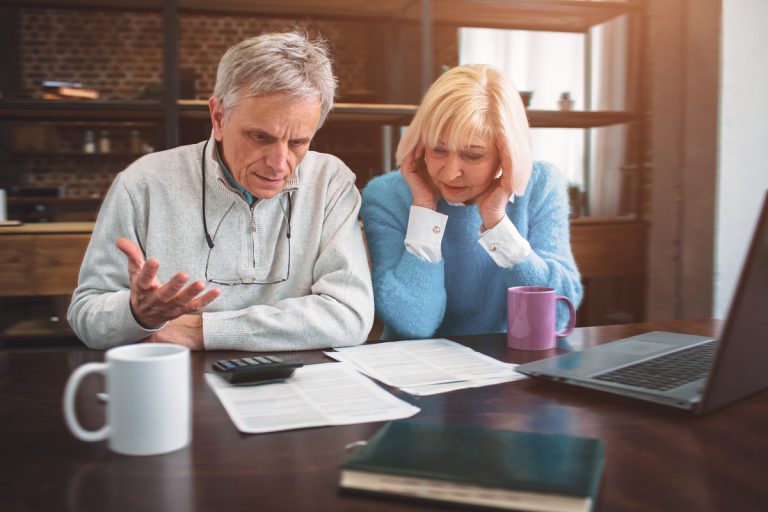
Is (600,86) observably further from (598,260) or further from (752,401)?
(752,401)

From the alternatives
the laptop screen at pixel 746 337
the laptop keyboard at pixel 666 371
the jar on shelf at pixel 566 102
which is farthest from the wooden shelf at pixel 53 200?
the laptop screen at pixel 746 337

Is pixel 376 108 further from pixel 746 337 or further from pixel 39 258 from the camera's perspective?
pixel 746 337

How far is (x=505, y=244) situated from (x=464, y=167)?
20 centimetres

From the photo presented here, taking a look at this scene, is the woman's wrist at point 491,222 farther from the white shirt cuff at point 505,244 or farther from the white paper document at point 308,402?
the white paper document at point 308,402

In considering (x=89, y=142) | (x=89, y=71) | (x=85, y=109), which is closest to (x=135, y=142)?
(x=89, y=142)

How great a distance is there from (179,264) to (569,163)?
3.14 meters

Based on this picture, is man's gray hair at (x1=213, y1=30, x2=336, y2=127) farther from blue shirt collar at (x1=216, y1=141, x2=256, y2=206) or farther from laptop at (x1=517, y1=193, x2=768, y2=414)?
laptop at (x1=517, y1=193, x2=768, y2=414)

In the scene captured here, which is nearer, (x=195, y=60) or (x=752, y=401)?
(x=752, y=401)

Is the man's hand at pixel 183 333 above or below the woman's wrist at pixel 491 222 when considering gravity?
below

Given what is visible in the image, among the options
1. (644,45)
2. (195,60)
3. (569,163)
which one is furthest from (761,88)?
(195,60)

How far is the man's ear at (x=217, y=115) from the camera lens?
1.45 metres

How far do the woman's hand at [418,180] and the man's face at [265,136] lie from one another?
261 millimetres

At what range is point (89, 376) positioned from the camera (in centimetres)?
96

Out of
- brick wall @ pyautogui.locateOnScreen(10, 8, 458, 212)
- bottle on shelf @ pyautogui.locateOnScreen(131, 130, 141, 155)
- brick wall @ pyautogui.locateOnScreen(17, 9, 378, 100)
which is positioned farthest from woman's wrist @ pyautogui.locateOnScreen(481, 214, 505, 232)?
bottle on shelf @ pyautogui.locateOnScreen(131, 130, 141, 155)
